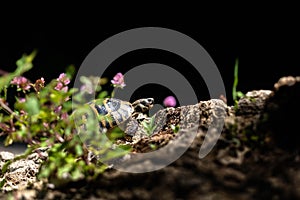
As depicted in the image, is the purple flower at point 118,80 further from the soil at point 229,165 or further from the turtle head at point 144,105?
the turtle head at point 144,105

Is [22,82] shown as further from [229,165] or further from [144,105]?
[144,105]

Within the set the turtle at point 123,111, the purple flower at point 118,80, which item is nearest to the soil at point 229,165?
the purple flower at point 118,80

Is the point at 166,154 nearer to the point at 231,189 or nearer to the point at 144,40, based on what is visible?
the point at 231,189

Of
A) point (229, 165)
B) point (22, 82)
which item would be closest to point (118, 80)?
point (22, 82)

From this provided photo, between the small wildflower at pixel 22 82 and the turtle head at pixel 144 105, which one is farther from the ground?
the turtle head at pixel 144 105

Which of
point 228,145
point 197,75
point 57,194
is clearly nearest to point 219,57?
point 197,75

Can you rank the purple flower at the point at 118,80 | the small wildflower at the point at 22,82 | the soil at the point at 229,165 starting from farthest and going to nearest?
the purple flower at the point at 118,80 → the small wildflower at the point at 22,82 → the soil at the point at 229,165

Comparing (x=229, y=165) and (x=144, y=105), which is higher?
(x=144, y=105)

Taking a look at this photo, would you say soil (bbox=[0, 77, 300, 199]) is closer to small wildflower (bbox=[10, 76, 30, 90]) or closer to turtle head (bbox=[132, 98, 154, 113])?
small wildflower (bbox=[10, 76, 30, 90])
